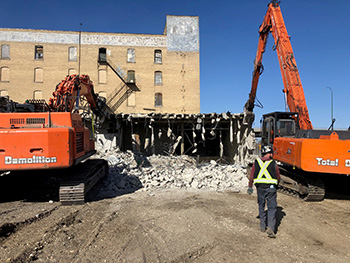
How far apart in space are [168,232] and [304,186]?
4.66 meters

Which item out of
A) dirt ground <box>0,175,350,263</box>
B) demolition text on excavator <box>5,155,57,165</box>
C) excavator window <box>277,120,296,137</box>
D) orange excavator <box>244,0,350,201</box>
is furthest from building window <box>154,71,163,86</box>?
demolition text on excavator <box>5,155,57,165</box>

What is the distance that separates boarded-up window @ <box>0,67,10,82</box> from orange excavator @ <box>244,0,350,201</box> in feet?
81.5

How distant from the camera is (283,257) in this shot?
3707mm

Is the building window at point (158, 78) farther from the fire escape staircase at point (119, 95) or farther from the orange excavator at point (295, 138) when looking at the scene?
the orange excavator at point (295, 138)

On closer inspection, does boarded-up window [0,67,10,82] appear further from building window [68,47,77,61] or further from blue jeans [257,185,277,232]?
blue jeans [257,185,277,232]

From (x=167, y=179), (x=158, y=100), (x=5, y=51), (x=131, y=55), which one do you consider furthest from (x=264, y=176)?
(x=5, y=51)

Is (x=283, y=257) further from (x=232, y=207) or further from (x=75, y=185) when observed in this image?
(x=75, y=185)

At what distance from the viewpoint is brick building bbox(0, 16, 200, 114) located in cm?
2544

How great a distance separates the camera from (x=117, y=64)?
1040 inches

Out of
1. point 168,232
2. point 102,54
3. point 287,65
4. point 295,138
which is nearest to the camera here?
point 168,232

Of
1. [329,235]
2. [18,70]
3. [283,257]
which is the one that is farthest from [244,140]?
[18,70]

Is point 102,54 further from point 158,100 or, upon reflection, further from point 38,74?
point 158,100

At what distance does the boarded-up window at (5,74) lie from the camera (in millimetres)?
25275

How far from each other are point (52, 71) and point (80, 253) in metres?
26.1
